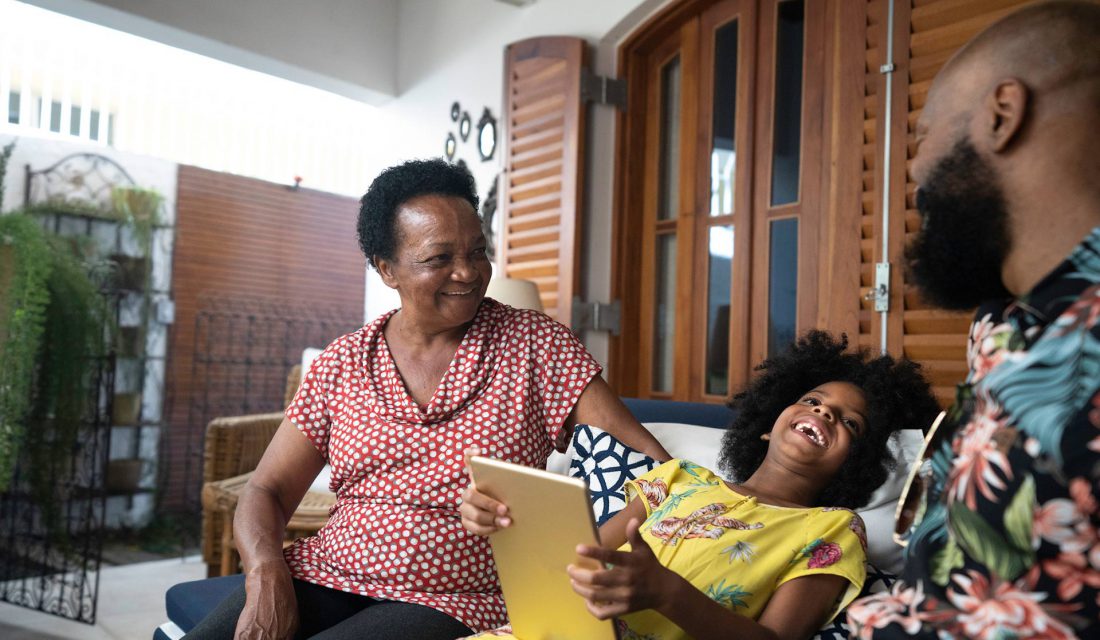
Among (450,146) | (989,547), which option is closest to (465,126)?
(450,146)

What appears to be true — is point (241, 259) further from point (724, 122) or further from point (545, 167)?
point (724, 122)

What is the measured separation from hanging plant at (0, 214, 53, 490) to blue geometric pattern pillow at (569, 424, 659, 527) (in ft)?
9.11

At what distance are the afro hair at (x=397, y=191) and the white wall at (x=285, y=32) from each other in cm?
231

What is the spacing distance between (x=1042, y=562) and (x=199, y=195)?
5.03 meters

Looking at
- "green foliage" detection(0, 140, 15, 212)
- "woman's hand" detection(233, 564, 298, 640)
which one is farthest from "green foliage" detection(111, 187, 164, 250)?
"woman's hand" detection(233, 564, 298, 640)

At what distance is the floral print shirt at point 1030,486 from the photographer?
684mm

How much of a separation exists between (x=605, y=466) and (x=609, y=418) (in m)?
0.10

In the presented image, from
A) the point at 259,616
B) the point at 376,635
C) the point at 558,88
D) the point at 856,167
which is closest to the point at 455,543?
the point at 376,635

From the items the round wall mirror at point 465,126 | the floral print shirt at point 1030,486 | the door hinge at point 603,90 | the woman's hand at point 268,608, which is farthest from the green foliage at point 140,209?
the floral print shirt at point 1030,486

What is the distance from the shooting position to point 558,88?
3.34 meters

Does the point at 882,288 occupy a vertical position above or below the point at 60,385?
above

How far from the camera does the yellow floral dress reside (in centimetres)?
124

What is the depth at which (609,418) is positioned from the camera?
1646mm

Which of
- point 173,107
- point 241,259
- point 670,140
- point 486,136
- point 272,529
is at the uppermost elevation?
point 173,107
